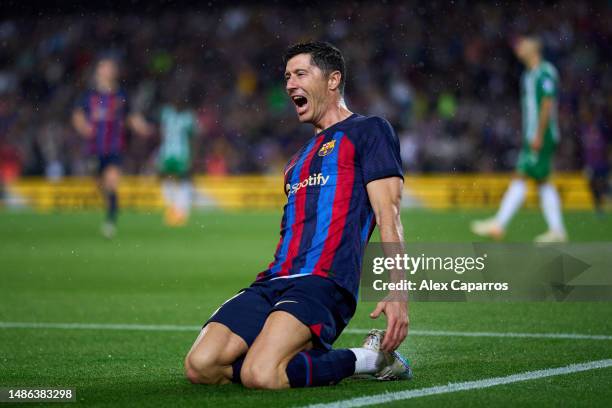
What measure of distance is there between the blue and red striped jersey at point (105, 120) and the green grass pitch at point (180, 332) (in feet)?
6.21

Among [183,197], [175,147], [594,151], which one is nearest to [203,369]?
[183,197]

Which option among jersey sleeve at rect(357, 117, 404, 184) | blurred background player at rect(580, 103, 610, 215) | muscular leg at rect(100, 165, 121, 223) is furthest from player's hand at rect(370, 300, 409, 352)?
blurred background player at rect(580, 103, 610, 215)

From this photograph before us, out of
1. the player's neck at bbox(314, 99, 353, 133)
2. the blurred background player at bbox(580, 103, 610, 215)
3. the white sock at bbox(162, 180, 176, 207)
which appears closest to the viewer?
the player's neck at bbox(314, 99, 353, 133)

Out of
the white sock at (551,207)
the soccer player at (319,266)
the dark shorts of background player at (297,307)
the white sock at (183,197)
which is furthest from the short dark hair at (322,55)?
the white sock at (183,197)

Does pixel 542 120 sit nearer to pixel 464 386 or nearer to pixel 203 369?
pixel 464 386

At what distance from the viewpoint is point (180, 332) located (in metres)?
6.90

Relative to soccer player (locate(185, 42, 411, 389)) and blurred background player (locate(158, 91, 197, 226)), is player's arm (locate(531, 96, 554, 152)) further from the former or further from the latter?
soccer player (locate(185, 42, 411, 389))

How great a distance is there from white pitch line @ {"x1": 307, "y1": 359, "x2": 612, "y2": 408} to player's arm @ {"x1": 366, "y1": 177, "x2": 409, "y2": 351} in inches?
9.0

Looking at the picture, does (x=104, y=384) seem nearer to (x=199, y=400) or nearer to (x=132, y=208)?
(x=199, y=400)

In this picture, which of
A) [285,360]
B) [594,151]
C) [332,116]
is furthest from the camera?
[594,151]

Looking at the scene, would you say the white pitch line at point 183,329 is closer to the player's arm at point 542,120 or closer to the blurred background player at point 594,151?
the player's arm at point 542,120

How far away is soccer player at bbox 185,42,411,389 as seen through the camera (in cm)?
466

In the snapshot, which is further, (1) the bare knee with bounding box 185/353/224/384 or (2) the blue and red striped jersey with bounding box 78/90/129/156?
(2) the blue and red striped jersey with bounding box 78/90/129/156

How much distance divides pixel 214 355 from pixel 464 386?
1074 mm
